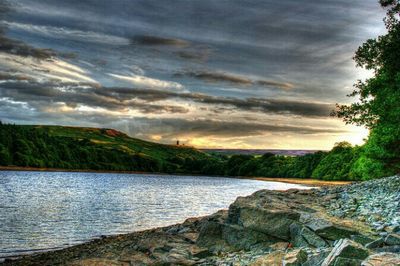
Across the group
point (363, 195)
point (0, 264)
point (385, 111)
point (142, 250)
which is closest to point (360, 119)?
point (385, 111)

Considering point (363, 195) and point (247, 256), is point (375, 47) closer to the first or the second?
point (363, 195)

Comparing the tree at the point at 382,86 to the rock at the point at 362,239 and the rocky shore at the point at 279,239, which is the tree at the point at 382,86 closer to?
the rocky shore at the point at 279,239

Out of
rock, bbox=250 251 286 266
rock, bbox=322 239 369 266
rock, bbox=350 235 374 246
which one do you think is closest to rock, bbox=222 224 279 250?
rock, bbox=250 251 286 266

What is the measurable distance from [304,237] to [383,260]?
6.43 m

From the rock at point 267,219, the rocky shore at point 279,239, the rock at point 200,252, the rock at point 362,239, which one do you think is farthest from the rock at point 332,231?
the rock at point 200,252

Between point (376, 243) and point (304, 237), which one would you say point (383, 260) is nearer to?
point (376, 243)

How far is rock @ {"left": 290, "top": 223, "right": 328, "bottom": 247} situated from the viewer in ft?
49.7

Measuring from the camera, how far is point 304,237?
15.6 meters

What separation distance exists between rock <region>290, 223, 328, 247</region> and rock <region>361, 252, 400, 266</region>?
530 cm

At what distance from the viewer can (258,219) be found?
60.1 ft

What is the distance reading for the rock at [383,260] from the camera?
905 centimetres

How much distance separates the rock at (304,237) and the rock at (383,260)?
209 inches

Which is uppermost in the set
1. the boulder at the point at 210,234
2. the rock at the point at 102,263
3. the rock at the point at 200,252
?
the boulder at the point at 210,234

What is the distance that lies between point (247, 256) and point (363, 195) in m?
16.5
